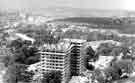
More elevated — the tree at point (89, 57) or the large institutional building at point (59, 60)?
the large institutional building at point (59, 60)

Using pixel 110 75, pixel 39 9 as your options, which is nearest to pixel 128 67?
pixel 110 75

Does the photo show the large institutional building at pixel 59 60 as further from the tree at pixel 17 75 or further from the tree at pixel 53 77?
the tree at pixel 17 75

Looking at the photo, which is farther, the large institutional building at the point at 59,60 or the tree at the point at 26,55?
the tree at the point at 26,55

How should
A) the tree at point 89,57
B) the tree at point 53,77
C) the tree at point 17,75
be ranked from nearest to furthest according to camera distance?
the tree at point 53,77 → the tree at point 17,75 → the tree at point 89,57

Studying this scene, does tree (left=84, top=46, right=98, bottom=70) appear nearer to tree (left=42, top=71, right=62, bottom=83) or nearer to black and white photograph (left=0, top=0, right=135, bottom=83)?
black and white photograph (left=0, top=0, right=135, bottom=83)

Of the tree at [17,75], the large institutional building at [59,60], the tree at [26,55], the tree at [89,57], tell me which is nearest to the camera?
the large institutional building at [59,60]

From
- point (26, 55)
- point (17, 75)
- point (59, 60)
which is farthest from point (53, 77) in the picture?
point (26, 55)

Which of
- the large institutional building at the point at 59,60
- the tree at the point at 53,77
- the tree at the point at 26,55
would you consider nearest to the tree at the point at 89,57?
the large institutional building at the point at 59,60

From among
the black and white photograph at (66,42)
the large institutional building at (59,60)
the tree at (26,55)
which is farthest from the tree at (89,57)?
the tree at (26,55)

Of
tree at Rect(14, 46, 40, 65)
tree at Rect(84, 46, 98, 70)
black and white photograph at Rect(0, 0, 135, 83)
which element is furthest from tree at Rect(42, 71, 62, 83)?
tree at Rect(14, 46, 40, 65)

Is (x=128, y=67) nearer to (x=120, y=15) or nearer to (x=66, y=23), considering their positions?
(x=120, y=15)
